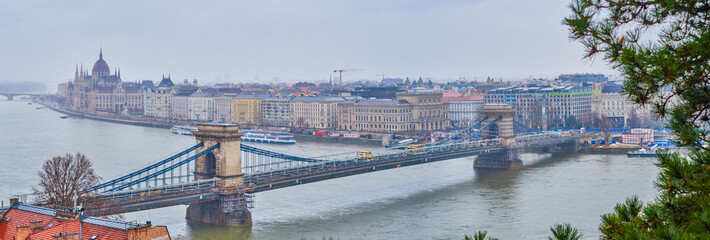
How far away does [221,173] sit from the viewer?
13.0 m

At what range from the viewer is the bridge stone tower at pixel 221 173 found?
12.6 metres

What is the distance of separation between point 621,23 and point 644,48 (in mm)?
162

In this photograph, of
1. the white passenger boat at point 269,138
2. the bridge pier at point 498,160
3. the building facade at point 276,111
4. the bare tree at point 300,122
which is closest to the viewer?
the bridge pier at point 498,160

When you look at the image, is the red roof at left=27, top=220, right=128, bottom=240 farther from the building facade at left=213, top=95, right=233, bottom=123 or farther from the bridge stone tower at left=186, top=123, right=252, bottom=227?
the building facade at left=213, top=95, right=233, bottom=123

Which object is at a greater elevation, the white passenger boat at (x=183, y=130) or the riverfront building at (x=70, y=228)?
the white passenger boat at (x=183, y=130)

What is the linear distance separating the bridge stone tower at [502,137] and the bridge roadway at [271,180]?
8.4 inches

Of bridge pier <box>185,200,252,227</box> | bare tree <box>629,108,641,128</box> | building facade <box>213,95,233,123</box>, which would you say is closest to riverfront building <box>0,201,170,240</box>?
bridge pier <box>185,200,252,227</box>

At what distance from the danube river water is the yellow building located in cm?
1591

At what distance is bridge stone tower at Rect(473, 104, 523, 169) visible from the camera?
21.0 m

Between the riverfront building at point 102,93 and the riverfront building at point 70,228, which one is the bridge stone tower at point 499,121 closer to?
the riverfront building at point 70,228

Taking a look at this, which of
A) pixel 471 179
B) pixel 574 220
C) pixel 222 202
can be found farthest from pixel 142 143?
pixel 574 220

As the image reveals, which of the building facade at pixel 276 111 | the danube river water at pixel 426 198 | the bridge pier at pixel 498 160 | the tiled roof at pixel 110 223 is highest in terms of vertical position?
the building facade at pixel 276 111

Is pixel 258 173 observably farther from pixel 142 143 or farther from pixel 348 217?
pixel 142 143

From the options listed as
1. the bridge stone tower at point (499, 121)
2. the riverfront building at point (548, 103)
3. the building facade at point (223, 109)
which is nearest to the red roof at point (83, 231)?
the bridge stone tower at point (499, 121)
